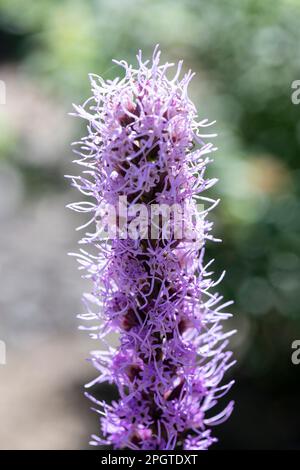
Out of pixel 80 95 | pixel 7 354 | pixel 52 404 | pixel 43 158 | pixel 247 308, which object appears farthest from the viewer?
pixel 43 158

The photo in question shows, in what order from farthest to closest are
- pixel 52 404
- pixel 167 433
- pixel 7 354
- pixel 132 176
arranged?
pixel 7 354 → pixel 52 404 → pixel 167 433 → pixel 132 176

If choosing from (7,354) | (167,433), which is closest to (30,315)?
(7,354)

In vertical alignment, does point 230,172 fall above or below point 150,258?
above

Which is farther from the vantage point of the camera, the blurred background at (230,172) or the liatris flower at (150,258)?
the blurred background at (230,172)
